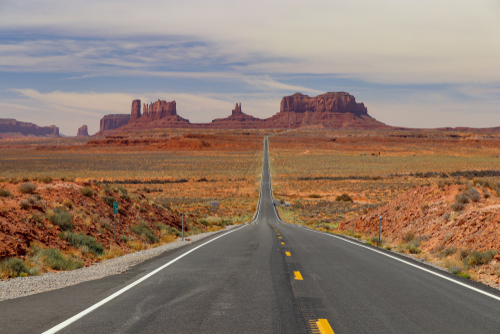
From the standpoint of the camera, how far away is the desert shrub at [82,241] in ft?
41.8

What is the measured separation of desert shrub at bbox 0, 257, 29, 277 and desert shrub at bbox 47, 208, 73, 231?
13.6 ft

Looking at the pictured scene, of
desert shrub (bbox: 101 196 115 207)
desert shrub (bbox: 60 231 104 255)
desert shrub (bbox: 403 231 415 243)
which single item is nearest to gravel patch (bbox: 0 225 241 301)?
desert shrub (bbox: 60 231 104 255)

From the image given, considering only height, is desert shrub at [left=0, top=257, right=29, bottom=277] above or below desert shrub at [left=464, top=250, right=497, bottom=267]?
below

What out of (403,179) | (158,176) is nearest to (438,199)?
(403,179)

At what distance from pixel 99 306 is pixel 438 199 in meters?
15.8

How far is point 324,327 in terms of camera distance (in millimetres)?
5180

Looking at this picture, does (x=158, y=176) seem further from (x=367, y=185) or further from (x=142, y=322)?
(x=142, y=322)

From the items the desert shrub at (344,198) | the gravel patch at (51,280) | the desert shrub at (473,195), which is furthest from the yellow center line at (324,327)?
the desert shrub at (344,198)

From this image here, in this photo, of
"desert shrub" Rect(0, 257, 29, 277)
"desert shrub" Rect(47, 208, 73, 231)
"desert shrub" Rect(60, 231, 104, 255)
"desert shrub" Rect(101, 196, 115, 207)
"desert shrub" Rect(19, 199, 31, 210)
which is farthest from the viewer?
"desert shrub" Rect(101, 196, 115, 207)

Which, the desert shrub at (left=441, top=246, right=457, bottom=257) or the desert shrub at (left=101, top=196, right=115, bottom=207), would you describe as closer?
the desert shrub at (left=441, top=246, right=457, bottom=257)

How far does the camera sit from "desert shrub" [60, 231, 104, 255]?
502 inches

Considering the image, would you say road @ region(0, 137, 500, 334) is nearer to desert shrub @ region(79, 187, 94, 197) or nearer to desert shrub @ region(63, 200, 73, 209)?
desert shrub @ region(63, 200, 73, 209)

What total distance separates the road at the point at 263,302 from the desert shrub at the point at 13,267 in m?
2.17

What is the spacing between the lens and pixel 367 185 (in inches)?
2854
